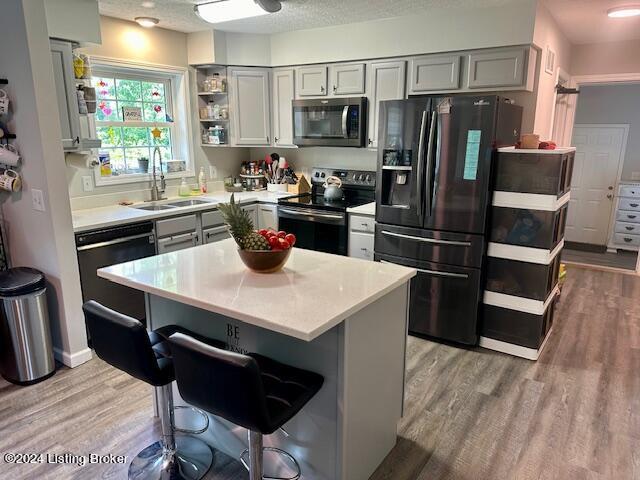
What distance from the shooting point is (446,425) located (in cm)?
244

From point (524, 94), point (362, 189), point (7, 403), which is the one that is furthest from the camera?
point (362, 189)

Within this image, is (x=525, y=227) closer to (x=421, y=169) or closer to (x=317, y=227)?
(x=421, y=169)

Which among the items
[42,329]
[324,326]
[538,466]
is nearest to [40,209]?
[42,329]

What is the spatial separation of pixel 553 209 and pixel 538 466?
1.54 m

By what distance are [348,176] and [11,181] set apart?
2.83m

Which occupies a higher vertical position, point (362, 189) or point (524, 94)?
point (524, 94)

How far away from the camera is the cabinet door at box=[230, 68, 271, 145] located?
4422 mm

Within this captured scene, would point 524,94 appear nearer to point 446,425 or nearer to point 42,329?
point 446,425

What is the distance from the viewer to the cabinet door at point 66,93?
297 cm

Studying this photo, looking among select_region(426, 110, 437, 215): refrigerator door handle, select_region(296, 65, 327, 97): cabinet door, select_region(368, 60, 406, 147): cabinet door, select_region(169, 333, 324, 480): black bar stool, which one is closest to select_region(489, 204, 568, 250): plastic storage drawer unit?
select_region(426, 110, 437, 215): refrigerator door handle

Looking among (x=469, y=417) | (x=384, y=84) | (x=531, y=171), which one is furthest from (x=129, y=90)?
(x=469, y=417)

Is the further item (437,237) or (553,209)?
(437,237)

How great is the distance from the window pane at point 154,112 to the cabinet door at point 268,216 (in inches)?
50.2

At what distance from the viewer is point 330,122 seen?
165 inches
